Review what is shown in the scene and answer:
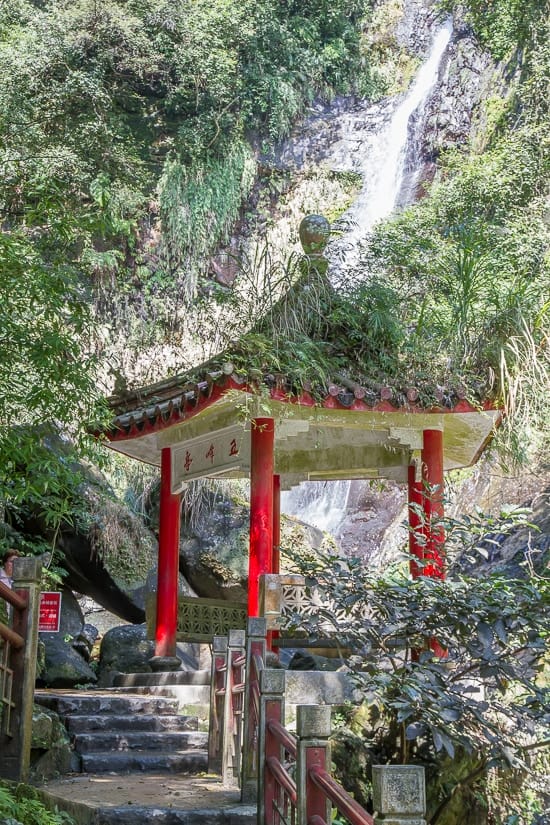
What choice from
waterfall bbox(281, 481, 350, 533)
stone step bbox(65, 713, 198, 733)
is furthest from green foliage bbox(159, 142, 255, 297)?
stone step bbox(65, 713, 198, 733)

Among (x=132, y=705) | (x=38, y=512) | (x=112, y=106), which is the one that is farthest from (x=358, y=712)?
(x=112, y=106)

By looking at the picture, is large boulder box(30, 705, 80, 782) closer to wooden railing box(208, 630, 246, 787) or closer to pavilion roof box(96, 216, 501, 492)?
wooden railing box(208, 630, 246, 787)

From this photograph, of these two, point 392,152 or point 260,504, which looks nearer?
point 260,504

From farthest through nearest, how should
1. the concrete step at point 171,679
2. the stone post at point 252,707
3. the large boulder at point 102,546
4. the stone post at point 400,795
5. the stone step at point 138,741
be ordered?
1. the large boulder at point 102,546
2. the concrete step at point 171,679
3. the stone step at point 138,741
4. the stone post at point 252,707
5. the stone post at point 400,795

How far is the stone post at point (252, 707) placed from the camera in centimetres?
539

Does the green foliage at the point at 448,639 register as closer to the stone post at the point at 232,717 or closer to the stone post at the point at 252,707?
the stone post at the point at 252,707

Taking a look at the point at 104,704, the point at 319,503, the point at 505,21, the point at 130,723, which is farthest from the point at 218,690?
the point at 505,21

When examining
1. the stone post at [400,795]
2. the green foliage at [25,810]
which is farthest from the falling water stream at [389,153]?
the stone post at [400,795]

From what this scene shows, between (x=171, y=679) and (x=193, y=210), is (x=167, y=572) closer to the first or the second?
(x=171, y=679)

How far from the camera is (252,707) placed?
212 inches

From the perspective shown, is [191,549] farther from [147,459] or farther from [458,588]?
[458,588]

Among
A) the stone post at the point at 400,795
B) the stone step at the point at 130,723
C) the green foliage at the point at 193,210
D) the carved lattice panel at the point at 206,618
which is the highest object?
the green foliage at the point at 193,210

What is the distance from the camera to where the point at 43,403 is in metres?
6.43

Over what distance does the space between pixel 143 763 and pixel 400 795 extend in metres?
4.82
